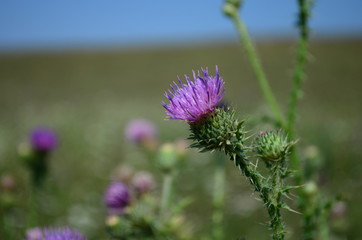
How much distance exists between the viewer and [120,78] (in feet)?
83.1

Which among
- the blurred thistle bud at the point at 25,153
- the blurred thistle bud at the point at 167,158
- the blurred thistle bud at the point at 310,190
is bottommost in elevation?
the blurred thistle bud at the point at 310,190

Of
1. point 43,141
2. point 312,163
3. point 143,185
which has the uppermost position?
point 43,141

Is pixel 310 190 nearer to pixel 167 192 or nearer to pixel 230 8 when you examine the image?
pixel 167 192

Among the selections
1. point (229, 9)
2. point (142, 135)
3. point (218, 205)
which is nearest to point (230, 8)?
point (229, 9)

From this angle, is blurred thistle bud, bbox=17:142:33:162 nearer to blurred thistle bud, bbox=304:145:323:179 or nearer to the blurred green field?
the blurred green field

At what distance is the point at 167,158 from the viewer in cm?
255

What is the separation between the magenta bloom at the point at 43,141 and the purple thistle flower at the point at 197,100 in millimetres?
2177

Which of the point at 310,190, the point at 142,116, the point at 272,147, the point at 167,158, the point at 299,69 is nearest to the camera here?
the point at 272,147

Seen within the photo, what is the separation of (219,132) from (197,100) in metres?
0.13

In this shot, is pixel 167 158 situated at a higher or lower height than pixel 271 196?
higher

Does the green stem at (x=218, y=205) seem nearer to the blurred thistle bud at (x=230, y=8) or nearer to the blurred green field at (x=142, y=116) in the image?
the blurred green field at (x=142, y=116)

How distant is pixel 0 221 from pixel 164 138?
499 cm

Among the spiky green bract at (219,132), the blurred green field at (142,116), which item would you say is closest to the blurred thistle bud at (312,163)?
the blurred green field at (142,116)

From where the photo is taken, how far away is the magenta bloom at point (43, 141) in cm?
316
